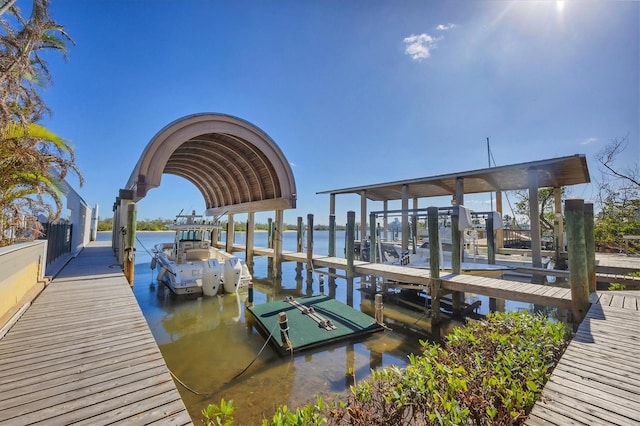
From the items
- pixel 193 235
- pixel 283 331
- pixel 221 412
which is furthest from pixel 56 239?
pixel 221 412

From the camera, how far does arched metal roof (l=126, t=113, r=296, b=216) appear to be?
9.88 metres

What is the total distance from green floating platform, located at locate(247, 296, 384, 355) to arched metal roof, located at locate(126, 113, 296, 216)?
563 cm

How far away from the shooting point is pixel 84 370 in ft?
9.95

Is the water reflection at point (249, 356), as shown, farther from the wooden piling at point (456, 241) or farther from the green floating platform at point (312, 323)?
the wooden piling at point (456, 241)

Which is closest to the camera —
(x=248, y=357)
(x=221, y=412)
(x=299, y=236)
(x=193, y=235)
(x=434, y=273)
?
(x=221, y=412)

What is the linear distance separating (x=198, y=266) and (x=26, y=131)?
626 cm

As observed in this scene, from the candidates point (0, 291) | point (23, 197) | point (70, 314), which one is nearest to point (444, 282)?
point (70, 314)

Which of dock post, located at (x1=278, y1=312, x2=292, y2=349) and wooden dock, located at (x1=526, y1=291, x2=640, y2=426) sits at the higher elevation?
wooden dock, located at (x1=526, y1=291, x2=640, y2=426)

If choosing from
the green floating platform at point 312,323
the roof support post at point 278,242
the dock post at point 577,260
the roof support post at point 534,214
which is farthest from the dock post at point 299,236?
the dock post at point 577,260

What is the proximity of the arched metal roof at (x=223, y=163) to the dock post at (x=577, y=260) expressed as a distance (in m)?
9.54

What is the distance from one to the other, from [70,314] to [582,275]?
922 centimetres

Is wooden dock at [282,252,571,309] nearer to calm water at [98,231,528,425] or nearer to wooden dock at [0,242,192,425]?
calm water at [98,231,528,425]

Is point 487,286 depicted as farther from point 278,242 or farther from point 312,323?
point 278,242

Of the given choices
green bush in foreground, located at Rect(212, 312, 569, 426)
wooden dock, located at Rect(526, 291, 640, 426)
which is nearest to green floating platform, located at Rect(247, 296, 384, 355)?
green bush in foreground, located at Rect(212, 312, 569, 426)
